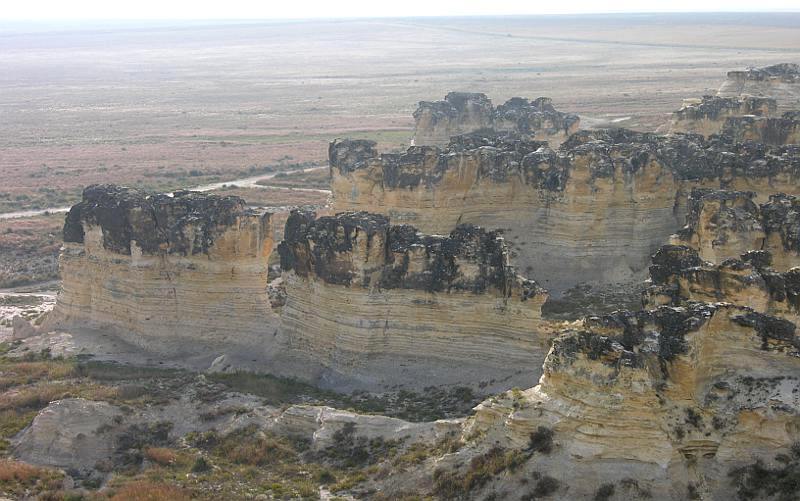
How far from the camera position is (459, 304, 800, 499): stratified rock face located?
19.5m

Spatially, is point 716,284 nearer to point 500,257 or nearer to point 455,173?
point 500,257

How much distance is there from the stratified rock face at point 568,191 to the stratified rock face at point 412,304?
989cm

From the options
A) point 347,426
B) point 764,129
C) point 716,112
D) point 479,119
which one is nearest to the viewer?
point 347,426

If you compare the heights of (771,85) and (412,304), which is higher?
(771,85)

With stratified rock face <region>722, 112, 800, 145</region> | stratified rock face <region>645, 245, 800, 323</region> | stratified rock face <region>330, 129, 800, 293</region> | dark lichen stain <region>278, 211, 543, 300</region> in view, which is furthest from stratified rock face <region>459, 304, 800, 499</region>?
stratified rock face <region>722, 112, 800, 145</region>

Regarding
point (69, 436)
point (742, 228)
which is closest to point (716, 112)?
point (742, 228)

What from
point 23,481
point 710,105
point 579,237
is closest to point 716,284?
point 579,237

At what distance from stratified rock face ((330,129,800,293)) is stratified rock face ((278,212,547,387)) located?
989 cm

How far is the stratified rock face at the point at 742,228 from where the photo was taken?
3281cm

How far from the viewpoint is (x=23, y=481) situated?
2378cm

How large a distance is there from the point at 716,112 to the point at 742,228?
2728cm

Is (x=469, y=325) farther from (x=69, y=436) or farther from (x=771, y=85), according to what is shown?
(x=771, y=85)

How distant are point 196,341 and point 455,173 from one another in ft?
44.8

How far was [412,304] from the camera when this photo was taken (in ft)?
100
